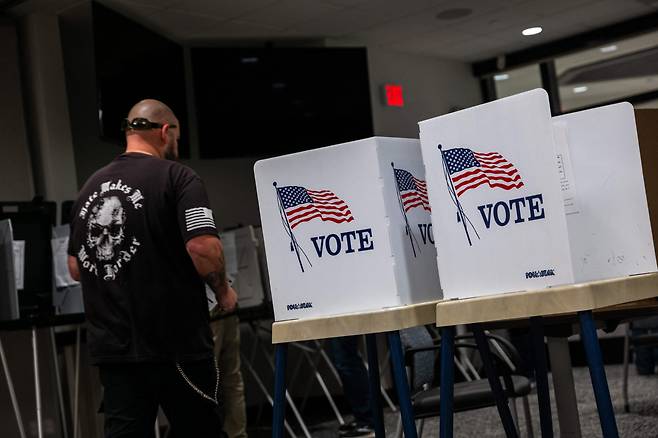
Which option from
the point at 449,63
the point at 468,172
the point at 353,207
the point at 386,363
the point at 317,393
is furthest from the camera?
the point at 449,63

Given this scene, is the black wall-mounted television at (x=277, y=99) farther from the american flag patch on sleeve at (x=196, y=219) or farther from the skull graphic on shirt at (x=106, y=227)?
the american flag patch on sleeve at (x=196, y=219)

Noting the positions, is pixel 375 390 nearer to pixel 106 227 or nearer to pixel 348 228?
pixel 348 228

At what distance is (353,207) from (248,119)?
4980mm

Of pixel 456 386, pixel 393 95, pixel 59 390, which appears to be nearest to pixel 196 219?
pixel 456 386

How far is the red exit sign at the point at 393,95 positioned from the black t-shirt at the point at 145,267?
4.94 meters

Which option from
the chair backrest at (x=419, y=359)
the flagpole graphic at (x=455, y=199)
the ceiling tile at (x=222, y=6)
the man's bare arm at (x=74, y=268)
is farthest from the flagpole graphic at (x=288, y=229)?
the ceiling tile at (x=222, y=6)

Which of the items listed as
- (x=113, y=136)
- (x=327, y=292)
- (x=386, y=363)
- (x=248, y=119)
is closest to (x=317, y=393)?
(x=386, y=363)

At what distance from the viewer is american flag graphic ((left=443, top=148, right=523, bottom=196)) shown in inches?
70.7

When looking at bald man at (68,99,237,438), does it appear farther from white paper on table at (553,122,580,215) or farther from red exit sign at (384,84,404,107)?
red exit sign at (384,84,404,107)

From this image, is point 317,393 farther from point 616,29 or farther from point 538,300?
point 538,300

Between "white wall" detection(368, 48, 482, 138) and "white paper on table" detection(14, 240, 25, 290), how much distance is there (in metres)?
3.73

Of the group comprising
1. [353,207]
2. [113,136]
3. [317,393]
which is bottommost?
[317,393]

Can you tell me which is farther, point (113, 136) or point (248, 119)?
point (248, 119)

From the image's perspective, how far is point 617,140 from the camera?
6.64ft
